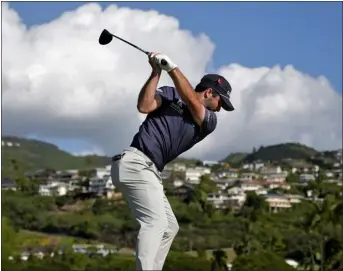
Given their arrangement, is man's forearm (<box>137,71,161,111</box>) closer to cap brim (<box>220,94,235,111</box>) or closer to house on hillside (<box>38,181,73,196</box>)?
cap brim (<box>220,94,235,111</box>)

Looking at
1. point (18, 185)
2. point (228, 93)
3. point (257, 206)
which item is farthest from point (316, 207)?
point (228, 93)

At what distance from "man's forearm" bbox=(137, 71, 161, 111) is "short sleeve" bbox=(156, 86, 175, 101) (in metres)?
0.17

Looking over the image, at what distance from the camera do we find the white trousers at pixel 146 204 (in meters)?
5.16

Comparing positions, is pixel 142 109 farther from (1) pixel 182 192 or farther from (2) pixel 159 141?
(1) pixel 182 192

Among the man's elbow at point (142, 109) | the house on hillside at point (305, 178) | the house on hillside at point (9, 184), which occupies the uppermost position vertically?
the house on hillside at point (305, 178)

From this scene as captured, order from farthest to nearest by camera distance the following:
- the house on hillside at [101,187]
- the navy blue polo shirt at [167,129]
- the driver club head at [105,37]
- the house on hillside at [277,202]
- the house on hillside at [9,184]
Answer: the house on hillside at [101,187] < the house on hillside at [9,184] < the house on hillside at [277,202] < the driver club head at [105,37] < the navy blue polo shirt at [167,129]

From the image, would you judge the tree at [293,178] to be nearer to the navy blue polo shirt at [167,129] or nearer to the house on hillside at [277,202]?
the house on hillside at [277,202]

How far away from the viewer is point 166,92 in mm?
5559

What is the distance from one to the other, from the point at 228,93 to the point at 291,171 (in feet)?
604

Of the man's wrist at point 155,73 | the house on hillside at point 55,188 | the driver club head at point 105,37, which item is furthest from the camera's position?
the house on hillside at point 55,188

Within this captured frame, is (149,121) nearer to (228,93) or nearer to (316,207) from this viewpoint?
(228,93)

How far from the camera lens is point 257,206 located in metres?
109

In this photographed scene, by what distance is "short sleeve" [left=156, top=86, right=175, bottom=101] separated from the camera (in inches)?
217

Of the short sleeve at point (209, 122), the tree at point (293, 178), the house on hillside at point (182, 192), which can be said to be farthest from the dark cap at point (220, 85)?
the tree at point (293, 178)
